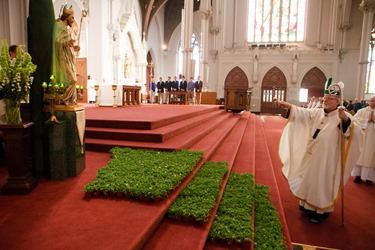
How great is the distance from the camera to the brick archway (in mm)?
21188

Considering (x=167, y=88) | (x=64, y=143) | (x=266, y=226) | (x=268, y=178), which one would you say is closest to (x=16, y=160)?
(x=64, y=143)

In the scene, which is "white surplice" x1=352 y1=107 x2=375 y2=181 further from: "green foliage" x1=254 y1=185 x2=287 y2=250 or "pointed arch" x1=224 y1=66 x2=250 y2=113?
"pointed arch" x1=224 y1=66 x2=250 y2=113

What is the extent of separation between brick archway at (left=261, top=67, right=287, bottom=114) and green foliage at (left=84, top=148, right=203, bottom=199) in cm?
1918

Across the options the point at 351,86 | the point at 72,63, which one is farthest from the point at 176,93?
the point at 351,86

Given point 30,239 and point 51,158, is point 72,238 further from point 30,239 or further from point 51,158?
point 51,158

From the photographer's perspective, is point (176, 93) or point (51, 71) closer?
point (51, 71)

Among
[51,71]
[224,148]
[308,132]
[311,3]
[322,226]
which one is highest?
[311,3]

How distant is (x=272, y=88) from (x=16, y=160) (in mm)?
21028

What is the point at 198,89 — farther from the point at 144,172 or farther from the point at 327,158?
the point at 144,172

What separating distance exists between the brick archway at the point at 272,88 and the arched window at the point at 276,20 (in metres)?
3.36

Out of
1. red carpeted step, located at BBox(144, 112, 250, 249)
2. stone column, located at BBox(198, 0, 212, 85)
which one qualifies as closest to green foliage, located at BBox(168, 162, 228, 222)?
red carpeted step, located at BBox(144, 112, 250, 249)

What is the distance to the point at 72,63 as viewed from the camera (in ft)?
10.0

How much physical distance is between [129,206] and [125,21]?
14.8 m

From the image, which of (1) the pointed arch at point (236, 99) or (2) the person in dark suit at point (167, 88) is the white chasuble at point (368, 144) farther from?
(2) the person in dark suit at point (167, 88)
